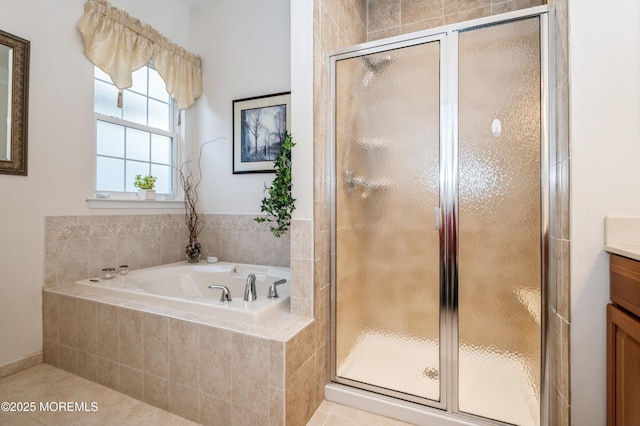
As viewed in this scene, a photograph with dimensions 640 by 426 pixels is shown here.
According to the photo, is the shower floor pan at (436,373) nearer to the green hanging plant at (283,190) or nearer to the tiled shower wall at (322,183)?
the tiled shower wall at (322,183)

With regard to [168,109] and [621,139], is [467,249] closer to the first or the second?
[621,139]

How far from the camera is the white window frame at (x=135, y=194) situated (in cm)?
230

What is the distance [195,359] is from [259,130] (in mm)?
1918


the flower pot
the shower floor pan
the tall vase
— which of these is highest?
the flower pot

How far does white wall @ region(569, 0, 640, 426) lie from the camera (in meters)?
1.03

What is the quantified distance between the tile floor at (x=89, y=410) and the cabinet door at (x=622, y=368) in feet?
2.90

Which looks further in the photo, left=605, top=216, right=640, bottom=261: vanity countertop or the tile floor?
the tile floor

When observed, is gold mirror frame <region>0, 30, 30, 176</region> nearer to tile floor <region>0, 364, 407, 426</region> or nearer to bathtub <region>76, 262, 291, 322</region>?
bathtub <region>76, 262, 291, 322</region>

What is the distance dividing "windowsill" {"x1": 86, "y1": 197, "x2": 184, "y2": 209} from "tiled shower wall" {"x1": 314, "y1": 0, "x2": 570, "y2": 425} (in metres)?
1.78

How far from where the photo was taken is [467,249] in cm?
145

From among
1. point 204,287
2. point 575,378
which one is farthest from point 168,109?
point 575,378

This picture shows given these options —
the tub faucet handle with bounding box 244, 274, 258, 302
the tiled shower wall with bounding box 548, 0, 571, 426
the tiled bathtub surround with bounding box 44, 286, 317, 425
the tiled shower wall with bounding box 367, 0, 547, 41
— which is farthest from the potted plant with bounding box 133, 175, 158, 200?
the tiled shower wall with bounding box 548, 0, 571, 426

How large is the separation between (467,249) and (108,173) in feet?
8.68

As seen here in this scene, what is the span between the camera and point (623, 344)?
938 millimetres
